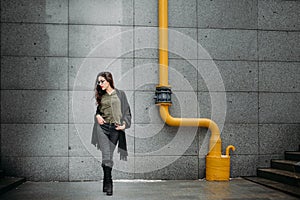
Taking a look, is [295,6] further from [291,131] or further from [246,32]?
[291,131]

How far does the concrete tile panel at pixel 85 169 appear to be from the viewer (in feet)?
20.7

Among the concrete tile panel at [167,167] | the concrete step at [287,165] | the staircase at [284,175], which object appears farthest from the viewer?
the concrete tile panel at [167,167]

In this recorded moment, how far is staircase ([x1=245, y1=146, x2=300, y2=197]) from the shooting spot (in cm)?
546

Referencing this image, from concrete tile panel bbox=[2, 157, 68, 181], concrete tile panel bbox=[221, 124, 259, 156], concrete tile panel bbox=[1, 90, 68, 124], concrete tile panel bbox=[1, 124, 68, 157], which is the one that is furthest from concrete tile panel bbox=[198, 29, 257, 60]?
concrete tile panel bbox=[2, 157, 68, 181]

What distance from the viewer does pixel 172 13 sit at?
6.57 metres

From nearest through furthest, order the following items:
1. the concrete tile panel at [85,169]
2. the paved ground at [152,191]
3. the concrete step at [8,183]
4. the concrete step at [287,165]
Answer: the paved ground at [152,191], the concrete step at [8,183], the concrete step at [287,165], the concrete tile panel at [85,169]

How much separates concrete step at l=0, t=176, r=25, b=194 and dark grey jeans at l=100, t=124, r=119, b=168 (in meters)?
1.45

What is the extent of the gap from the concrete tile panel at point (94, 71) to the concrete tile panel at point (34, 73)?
14 cm

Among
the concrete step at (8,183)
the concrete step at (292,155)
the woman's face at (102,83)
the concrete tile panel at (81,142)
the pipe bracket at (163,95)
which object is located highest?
the woman's face at (102,83)

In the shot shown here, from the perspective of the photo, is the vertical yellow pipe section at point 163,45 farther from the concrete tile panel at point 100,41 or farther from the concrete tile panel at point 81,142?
the concrete tile panel at point 81,142

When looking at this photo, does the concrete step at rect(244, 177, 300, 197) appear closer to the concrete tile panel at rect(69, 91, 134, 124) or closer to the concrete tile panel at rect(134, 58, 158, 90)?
the concrete tile panel at rect(134, 58, 158, 90)

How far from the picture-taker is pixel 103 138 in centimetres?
516

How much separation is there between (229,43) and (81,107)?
2.89m

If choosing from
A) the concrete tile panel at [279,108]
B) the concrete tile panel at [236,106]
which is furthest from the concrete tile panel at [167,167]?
the concrete tile panel at [279,108]
